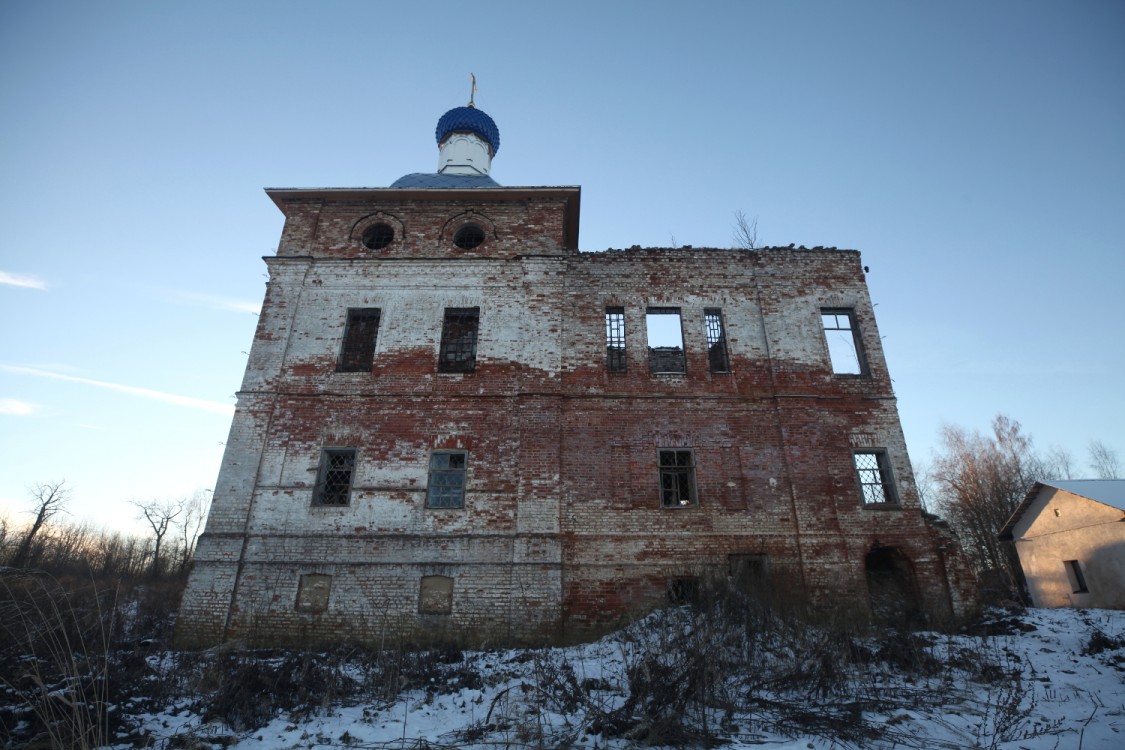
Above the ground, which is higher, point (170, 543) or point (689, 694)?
point (170, 543)

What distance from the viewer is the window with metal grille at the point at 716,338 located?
12391 millimetres

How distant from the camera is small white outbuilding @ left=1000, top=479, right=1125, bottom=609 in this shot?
14.9m

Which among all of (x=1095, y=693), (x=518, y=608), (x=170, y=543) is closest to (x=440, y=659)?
(x=518, y=608)

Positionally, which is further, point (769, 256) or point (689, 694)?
point (769, 256)

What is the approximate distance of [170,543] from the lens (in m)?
35.8

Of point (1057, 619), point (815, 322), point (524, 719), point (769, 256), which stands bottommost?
point (524, 719)

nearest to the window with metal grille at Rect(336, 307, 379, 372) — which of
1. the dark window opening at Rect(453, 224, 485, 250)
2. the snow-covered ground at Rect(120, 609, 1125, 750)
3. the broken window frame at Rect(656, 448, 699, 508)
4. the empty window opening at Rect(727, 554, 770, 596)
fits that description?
the dark window opening at Rect(453, 224, 485, 250)

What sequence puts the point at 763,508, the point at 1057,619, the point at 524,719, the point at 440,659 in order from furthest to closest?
the point at 763,508, the point at 1057,619, the point at 440,659, the point at 524,719

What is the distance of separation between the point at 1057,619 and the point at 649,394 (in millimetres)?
7882

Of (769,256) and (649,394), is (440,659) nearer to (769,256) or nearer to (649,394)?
(649,394)

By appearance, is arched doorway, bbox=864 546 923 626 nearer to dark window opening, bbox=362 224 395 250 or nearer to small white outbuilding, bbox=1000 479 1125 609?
small white outbuilding, bbox=1000 479 1125 609

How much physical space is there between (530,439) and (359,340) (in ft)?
14.7

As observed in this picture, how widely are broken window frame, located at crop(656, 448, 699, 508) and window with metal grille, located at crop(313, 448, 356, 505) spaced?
598 cm

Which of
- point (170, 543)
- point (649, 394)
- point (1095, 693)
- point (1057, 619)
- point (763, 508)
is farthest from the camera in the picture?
point (170, 543)
